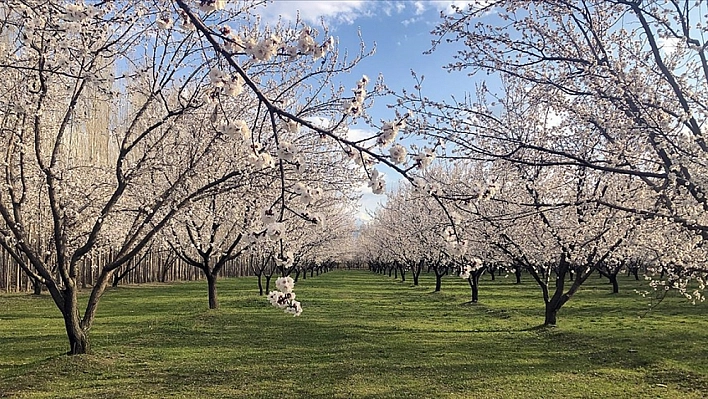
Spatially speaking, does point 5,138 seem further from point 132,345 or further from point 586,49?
point 586,49

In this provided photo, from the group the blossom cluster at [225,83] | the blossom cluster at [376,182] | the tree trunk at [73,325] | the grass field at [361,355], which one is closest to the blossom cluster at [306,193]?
the blossom cluster at [376,182]

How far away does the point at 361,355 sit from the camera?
9.53 meters

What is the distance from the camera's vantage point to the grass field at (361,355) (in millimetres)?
7312

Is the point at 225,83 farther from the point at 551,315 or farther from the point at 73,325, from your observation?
the point at 551,315

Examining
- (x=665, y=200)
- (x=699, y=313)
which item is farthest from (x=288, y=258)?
(x=699, y=313)

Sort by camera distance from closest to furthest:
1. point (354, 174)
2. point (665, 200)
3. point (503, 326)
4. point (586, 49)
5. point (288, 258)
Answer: point (288, 258)
point (665, 200)
point (586, 49)
point (354, 174)
point (503, 326)

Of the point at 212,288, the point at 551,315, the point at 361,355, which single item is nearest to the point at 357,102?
the point at 361,355

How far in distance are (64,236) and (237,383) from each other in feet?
11.5

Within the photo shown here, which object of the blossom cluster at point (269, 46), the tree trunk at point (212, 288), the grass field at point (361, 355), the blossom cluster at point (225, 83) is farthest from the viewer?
the tree trunk at point (212, 288)

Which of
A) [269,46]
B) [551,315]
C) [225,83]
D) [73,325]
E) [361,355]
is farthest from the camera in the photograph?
[551,315]

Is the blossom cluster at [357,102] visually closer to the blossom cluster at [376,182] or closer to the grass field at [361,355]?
the blossom cluster at [376,182]

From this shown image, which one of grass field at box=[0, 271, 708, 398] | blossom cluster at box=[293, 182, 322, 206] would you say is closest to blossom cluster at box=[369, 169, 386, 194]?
blossom cluster at box=[293, 182, 322, 206]

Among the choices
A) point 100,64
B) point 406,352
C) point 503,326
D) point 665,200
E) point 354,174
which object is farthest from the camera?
point 503,326

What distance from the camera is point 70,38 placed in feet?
25.5
